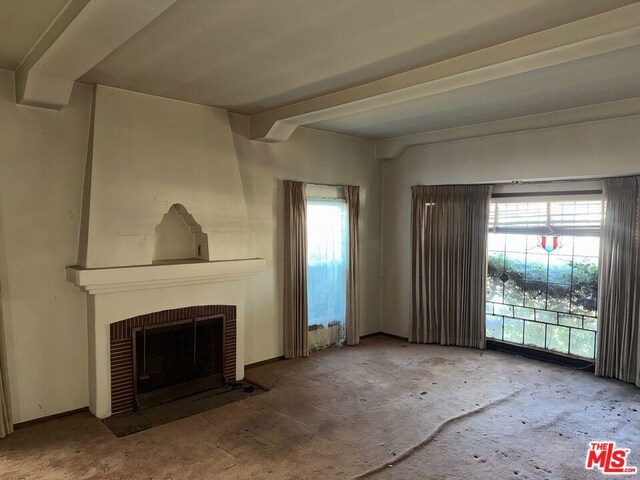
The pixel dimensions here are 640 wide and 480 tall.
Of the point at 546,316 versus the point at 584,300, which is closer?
the point at 584,300

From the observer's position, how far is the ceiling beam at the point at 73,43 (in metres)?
1.96

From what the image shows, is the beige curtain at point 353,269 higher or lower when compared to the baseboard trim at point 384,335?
higher

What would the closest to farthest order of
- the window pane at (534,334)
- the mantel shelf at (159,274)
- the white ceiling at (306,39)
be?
the white ceiling at (306,39) → the mantel shelf at (159,274) → the window pane at (534,334)

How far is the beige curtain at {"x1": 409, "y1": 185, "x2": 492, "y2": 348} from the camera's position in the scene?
5.15 meters

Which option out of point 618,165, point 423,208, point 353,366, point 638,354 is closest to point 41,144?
point 353,366

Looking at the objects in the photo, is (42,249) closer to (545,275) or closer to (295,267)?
(295,267)

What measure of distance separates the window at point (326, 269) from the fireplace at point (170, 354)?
3.91ft

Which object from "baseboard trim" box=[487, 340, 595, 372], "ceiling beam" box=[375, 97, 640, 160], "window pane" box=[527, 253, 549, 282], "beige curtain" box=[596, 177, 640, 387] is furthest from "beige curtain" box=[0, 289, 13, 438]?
"beige curtain" box=[596, 177, 640, 387]

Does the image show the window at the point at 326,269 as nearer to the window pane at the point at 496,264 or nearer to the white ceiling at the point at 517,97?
the white ceiling at the point at 517,97

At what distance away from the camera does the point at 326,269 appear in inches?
207

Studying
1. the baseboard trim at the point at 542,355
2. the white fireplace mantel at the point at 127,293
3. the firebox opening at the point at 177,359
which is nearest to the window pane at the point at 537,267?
the baseboard trim at the point at 542,355

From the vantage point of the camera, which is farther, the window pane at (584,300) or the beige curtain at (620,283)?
the window pane at (584,300)

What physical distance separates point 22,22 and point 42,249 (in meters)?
1.65

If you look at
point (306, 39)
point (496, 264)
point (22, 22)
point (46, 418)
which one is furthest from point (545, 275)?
point (22, 22)
